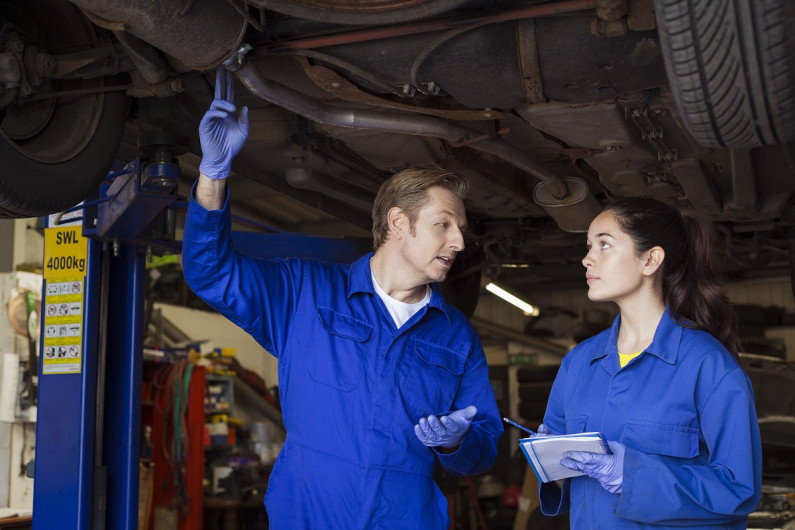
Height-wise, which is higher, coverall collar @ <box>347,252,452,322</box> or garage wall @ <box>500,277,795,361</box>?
garage wall @ <box>500,277,795,361</box>

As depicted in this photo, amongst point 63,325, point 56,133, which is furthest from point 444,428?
point 63,325

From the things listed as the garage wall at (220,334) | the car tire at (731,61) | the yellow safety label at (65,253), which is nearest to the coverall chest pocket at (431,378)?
the car tire at (731,61)

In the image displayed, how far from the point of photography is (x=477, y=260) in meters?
5.02

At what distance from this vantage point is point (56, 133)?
2.34 m

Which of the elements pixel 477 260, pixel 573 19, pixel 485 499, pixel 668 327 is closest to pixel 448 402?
pixel 668 327

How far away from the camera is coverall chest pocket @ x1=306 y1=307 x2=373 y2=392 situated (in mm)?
2062

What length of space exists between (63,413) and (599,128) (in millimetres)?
2075

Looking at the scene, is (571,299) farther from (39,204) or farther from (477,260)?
(39,204)

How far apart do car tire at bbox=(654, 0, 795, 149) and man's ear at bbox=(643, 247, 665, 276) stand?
36 cm

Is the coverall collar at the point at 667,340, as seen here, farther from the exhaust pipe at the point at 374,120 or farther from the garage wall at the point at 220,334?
the garage wall at the point at 220,334

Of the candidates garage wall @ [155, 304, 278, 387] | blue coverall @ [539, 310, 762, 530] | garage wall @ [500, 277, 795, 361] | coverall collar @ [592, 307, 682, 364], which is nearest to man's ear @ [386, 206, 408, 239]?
blue coverall @ [539, 310, 762, 530]

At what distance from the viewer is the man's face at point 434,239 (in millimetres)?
2158

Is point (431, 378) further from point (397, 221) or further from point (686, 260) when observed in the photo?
point (686, 260)

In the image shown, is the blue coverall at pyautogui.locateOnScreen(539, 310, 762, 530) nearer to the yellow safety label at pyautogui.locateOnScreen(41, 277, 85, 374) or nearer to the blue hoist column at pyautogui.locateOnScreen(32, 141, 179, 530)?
the blue hoist column at pyautogui.locateOnScreen(32, 141, 179, 530)
